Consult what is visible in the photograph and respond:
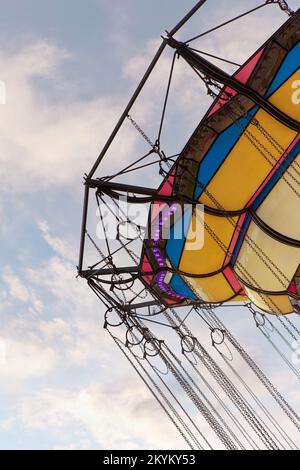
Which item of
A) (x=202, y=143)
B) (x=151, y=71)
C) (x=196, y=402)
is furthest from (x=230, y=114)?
(x=196, y=402)

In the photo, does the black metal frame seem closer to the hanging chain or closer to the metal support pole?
the metal support pole

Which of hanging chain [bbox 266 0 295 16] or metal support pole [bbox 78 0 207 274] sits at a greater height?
metal support pole [bbox 78 0 207 274]

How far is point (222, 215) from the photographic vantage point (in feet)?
26.3

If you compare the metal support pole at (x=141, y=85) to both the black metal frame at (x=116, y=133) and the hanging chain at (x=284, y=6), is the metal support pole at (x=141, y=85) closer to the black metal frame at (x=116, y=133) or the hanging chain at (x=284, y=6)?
the black metal frame at (x=116, y=133)

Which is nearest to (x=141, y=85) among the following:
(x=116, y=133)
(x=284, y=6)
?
(x=116, y=133)

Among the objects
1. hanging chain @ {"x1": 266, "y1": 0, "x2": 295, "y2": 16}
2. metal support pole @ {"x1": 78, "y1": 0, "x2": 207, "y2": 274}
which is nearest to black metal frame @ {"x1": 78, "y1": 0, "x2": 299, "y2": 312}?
metal support pole @ {"x1": 78, "y1": 0, "x2": 207, "y2": 274}

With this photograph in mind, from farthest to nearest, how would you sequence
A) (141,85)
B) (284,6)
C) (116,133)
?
(116,133), (141,85), (284,6)

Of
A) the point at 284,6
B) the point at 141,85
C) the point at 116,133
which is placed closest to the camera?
the point at 284,6

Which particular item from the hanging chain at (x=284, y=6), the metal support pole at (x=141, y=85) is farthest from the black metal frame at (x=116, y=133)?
the hanging chain at (x=284, y=6)

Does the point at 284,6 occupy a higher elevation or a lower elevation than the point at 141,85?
lower

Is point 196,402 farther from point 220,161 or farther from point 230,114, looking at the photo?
point 230,114

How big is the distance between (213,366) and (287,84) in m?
5.47

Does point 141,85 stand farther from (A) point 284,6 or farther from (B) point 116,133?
(A) point 284,6

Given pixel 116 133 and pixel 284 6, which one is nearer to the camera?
pixel 284 6
